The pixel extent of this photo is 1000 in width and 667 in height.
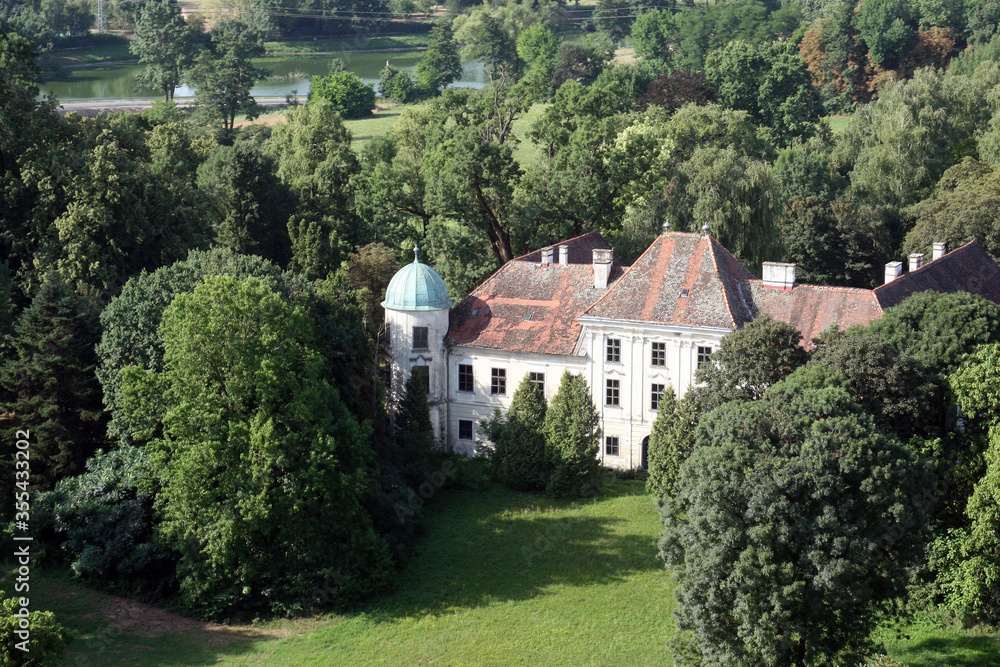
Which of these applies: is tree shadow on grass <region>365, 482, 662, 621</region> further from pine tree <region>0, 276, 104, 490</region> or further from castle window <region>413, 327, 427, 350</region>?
pine tree <region>0, 276, 104, 490</region>

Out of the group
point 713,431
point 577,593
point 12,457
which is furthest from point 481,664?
point 12,457

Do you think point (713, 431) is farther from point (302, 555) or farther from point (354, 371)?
point (354, 371)

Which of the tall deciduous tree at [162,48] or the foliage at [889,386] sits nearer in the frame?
the foliage at [889,386]

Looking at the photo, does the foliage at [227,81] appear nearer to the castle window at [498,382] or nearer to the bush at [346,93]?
the bush at [346,93]

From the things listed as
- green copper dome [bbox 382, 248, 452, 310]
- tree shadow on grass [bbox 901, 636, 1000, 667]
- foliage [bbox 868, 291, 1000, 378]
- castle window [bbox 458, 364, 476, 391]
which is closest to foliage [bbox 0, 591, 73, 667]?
green copper dome [bbox 382, 248, 452, 310]

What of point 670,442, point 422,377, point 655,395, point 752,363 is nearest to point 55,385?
point 422,377

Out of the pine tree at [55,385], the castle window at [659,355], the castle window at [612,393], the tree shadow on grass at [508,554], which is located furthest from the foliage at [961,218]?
the pine tree at [55,385]

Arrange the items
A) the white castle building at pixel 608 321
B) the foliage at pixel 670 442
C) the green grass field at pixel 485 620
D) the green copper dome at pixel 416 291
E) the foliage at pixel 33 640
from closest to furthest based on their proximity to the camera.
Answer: the foliage at pixel 33 640 < the green grass field at pixel 485 620 < the foliage at pixel 670 442 < the white castle building at pixel 608 321 < the green copper dome at pixel 416 291
